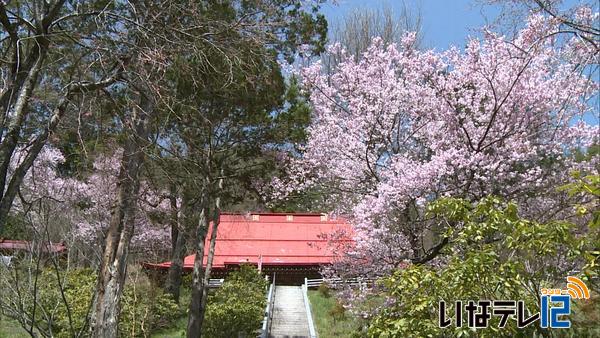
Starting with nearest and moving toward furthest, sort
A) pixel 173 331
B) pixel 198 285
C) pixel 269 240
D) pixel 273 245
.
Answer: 1. pixel 198 285
2. pixel 173 331
3. pixel 273 245
4. pixel 269 240

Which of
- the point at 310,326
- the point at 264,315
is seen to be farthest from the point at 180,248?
the point at 310,326

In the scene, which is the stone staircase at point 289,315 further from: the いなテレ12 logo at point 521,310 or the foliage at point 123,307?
the いなテレ12 logo at point 521,310

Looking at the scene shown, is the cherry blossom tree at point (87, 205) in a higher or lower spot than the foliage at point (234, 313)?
higher

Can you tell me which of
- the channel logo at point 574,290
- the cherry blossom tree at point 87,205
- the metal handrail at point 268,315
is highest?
the cherry blossom tree at point 87,205

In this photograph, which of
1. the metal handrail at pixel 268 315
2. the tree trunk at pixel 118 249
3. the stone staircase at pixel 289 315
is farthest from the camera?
the stone staircase at pixel 289 315

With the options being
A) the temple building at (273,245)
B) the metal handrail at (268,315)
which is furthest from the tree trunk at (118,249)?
the temple building at (273,245)

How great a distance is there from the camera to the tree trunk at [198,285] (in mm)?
10836

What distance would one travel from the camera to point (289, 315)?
14.5 meters

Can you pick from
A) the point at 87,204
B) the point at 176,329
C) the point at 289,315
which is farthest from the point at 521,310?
the point at 176,329

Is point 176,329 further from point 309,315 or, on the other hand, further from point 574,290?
point 574,290

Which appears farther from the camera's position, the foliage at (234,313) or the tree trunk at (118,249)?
the foliage at (234,313)

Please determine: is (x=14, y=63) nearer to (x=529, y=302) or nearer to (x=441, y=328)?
(x=441, y=328)

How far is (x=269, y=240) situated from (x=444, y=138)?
1395 centimetres

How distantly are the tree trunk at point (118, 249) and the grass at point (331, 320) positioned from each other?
563cm
